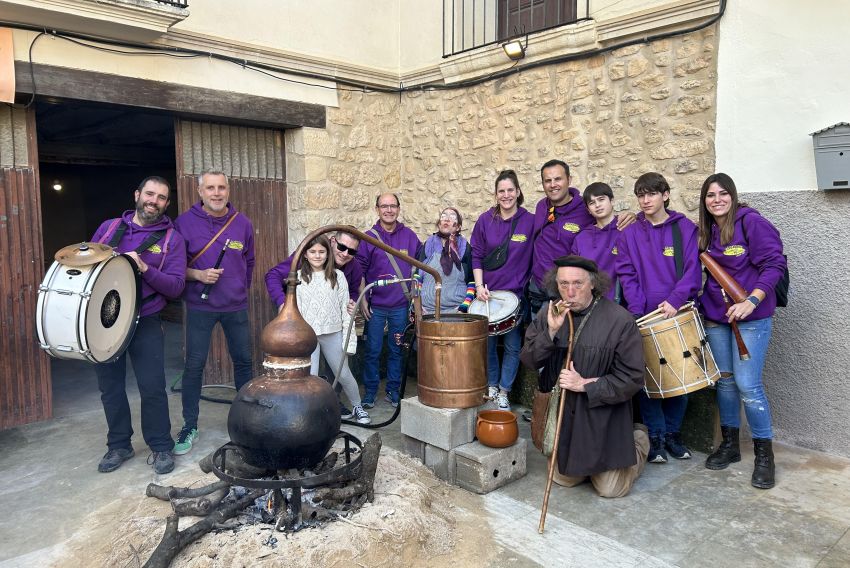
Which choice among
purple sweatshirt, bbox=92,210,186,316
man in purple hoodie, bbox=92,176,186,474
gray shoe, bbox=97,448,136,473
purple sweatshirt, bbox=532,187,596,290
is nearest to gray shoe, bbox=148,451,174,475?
man in purple hoodie, bbox=92,176,186,474

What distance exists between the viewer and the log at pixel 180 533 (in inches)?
104

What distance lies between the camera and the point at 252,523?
2910 mm

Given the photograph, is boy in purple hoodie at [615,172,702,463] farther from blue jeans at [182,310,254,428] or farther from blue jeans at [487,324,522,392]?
blue jeans at [182,310,254,428]

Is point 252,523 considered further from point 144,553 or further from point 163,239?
point 163,239

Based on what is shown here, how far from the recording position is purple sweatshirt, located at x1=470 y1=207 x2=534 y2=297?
4.92 metres

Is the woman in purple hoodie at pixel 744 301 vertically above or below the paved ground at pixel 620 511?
above

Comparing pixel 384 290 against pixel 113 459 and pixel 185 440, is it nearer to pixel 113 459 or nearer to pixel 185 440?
pixel 185 440

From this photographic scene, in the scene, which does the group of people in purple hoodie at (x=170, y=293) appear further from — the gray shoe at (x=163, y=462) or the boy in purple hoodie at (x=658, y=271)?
the boy in purple hoodie at (x=658, y=271)

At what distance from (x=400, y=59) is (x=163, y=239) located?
3953 mm

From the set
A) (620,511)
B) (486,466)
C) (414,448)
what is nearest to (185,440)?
(414,448)

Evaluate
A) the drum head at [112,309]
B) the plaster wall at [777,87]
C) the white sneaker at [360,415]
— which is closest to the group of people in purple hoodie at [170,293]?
the drum head at [112,309]

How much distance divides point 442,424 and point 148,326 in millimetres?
2023

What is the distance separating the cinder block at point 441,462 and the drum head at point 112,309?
6.57 feet

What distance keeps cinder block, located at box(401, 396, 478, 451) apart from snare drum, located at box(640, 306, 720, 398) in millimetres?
1131
